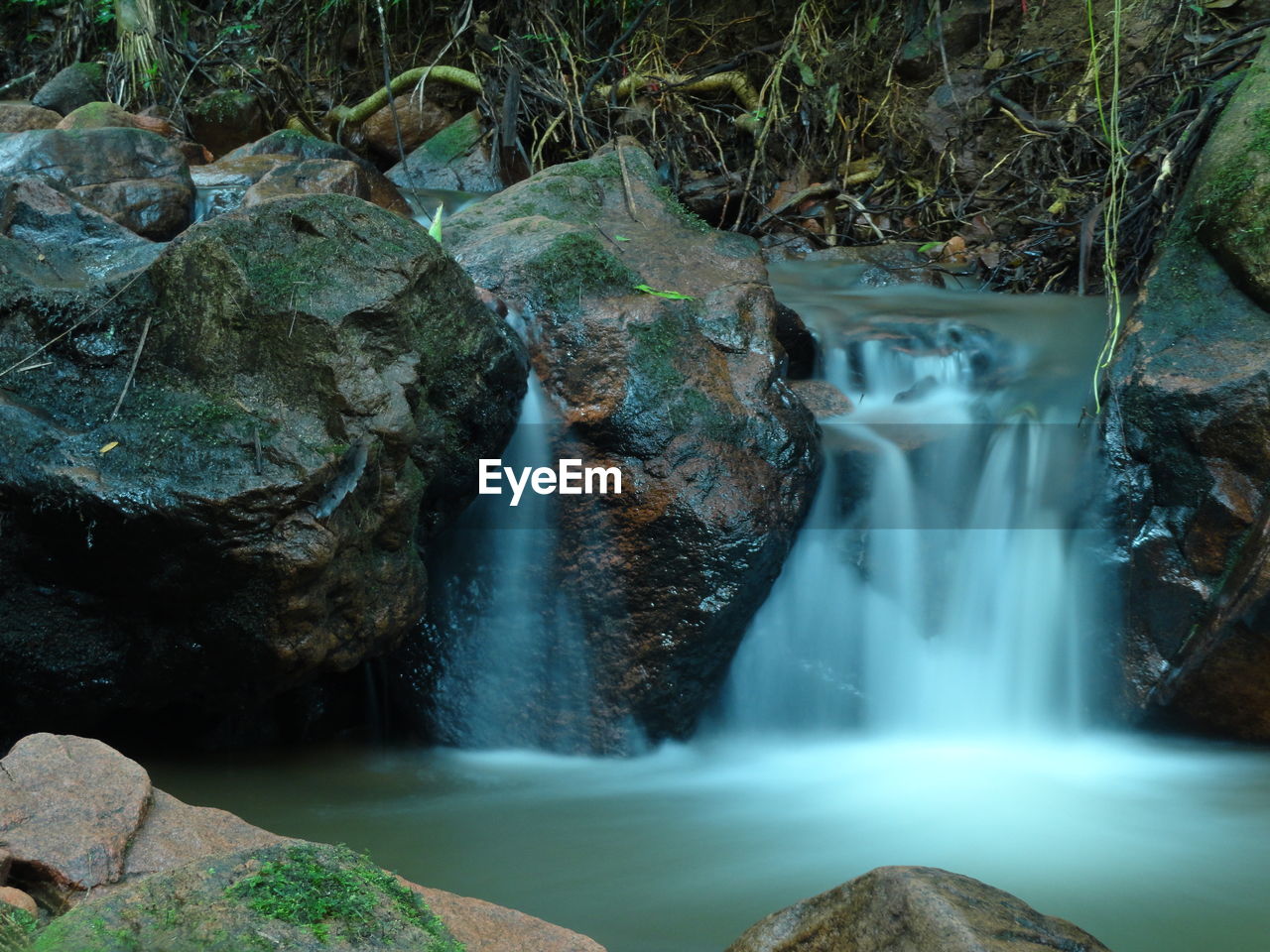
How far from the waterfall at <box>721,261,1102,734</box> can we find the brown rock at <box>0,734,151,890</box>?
8.12 feet

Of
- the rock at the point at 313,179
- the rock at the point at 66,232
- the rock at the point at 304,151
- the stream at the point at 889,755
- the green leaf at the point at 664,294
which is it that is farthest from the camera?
the rock at the point at 304,151

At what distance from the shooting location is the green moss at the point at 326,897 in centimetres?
150

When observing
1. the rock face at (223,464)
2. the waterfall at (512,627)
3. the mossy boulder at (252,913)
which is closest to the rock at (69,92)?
the rock face at (223,464)

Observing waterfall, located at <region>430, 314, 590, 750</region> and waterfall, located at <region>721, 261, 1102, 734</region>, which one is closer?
waterfall, located at <region>430, 314, 590, 750</region>

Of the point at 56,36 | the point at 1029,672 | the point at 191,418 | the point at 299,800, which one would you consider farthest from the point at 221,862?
the point at 56,36

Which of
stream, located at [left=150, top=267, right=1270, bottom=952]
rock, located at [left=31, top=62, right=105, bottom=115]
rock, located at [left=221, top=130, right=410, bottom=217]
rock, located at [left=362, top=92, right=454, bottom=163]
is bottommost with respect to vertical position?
stream, located at [left=150, top=267, right=1270, bottom=952]

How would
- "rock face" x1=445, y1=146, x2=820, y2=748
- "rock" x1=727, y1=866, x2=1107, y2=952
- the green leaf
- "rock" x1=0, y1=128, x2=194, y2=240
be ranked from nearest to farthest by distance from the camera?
"rock" x1=727, y1=866, x2=1107, y2=952 < "rock face" x1=445, y1=146, x2=820, y2=748 < the green leaf < "rock" x1=0, y1=128, x2=194, y2=240

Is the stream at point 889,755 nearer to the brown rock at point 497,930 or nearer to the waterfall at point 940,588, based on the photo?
the waterfall at point 940,588

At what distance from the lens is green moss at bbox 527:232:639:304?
170 inches

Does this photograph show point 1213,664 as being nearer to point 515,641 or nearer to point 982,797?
point 982,797

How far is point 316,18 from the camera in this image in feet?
34.8

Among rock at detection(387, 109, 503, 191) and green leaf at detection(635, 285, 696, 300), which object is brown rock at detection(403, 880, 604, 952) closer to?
green leaf at detection(635, 285, 696, 300)

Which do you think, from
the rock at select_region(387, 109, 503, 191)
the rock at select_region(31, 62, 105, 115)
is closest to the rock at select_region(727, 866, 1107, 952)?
the rock at select_region(387, 109, 503, 191)

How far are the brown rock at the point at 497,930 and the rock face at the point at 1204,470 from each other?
2809 millimetres
